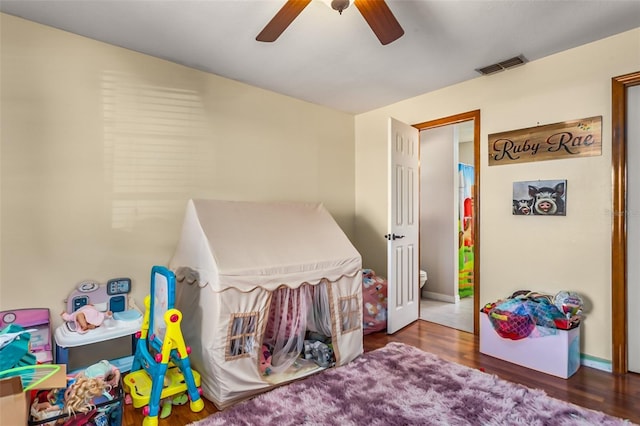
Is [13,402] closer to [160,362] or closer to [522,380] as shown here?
[160,362]

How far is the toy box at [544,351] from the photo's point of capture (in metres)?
2.56

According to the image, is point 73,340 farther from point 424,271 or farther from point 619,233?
point 424,271

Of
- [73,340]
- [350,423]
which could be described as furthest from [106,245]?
[350,423]

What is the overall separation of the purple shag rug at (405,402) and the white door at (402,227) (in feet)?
2.96

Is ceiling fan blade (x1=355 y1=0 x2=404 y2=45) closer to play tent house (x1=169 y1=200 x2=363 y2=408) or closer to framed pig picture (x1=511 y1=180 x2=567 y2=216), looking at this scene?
play tent house (x1=169 y1=200 x2=363 y2=408)

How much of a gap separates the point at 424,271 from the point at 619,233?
8.68ft

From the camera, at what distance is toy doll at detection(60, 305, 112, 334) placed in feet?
7.57

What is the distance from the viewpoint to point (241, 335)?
2270 mm

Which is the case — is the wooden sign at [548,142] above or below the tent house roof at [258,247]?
above

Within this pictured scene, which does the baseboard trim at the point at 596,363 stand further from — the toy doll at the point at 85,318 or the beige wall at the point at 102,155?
the toy doll at the point at 85,318

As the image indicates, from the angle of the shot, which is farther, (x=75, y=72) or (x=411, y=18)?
(x=75, y=72)

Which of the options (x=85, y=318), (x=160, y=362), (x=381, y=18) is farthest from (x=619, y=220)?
(x=85, y=318)

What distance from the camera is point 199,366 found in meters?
2.40

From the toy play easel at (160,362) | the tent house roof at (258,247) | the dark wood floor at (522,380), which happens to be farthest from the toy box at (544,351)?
the toy play easel at (160,362)
